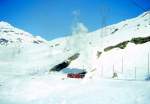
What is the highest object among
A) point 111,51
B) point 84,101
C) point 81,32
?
point 81,32

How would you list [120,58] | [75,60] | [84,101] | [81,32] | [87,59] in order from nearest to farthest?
1. [84,101]
2. [120,58]
3. [87,59]
4. [75,60]
5. [81,32]

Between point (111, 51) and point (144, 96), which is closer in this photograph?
point (144, 96)

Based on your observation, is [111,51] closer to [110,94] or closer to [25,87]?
[25,87]

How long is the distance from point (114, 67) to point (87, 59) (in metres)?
28.4

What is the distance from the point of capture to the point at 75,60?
351 feet

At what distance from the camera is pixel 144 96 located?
3059cm

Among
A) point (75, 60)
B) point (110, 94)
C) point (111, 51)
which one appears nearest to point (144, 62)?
point (111, 51)

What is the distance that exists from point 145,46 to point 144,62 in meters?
13.1

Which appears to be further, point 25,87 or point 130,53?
point 130,53

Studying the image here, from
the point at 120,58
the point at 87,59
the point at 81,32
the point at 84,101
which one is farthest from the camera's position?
the point at 81,32

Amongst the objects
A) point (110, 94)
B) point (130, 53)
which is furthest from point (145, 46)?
point (110, 94)

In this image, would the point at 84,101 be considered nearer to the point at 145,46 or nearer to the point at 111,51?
Answer: the point at 145,46

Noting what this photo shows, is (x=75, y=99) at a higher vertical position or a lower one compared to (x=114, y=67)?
lower

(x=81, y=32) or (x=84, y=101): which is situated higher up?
(x=81, y=32)
